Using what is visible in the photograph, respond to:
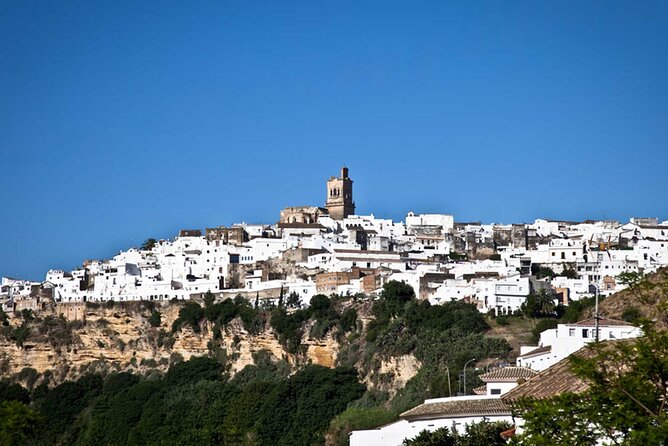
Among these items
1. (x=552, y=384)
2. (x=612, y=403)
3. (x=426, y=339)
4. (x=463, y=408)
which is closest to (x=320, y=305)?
(x=426, y=339)

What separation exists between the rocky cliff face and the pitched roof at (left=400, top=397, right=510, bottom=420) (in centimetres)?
4198

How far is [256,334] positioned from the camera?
86625 millimetres

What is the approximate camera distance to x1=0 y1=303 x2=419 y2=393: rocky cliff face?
86562mm

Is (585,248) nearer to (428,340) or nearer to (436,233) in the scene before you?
(436,233)

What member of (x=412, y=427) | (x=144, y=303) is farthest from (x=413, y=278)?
(x=412, y=427)

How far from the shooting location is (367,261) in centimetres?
9556

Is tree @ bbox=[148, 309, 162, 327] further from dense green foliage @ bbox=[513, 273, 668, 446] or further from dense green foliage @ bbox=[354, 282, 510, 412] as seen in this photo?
dense green foliage @ bbox=[513, 273, 668, 446]

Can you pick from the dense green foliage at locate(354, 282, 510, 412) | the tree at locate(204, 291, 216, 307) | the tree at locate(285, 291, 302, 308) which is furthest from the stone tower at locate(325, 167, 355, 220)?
the dense green foliage at locate(354, 282, 510, 412)

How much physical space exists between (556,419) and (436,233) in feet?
285

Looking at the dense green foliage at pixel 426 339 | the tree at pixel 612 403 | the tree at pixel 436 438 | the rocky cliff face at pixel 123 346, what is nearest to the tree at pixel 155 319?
the rocky cliff face at pixel 123 346

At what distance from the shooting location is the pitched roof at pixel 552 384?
104ft

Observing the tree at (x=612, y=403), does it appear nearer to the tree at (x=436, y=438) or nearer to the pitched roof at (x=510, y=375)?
the tree at (x=436, y=438)

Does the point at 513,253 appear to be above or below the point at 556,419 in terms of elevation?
above

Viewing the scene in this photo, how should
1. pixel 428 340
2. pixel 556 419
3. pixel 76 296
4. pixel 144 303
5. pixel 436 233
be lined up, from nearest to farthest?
pixel 556 419, pixel 428 340, pixel 144 303, pixel 76 296, pixel 436 233
